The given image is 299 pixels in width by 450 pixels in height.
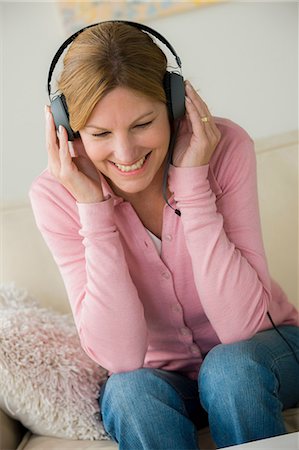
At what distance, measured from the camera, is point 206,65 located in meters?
2.06

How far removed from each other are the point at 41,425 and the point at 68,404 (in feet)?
0.24

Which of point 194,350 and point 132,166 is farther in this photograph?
point 194,350

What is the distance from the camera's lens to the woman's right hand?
1252 millimetres

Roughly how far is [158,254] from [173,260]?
1.2 inches

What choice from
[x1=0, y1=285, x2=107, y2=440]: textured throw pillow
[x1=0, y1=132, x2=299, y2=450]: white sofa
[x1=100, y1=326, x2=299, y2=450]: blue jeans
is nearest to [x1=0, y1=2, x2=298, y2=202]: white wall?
[x1=0, y1=132, x2=299, y2=450]: white sofa

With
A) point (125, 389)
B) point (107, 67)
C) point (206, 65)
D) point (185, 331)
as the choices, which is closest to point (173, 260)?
point (185, 331)

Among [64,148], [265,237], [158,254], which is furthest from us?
[265,237]

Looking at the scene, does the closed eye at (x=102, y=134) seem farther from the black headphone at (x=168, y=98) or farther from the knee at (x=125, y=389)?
the knee at (x=125, y=389)

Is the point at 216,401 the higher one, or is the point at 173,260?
the point at 173,260

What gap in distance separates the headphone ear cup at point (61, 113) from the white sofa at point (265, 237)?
1.89 feet

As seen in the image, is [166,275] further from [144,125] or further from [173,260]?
[144,125]

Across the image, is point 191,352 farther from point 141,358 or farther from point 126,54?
point 126,54

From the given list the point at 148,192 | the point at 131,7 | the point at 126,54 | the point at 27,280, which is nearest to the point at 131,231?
the point at 148,192

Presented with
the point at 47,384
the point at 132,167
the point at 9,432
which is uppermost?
the point at 132,167
